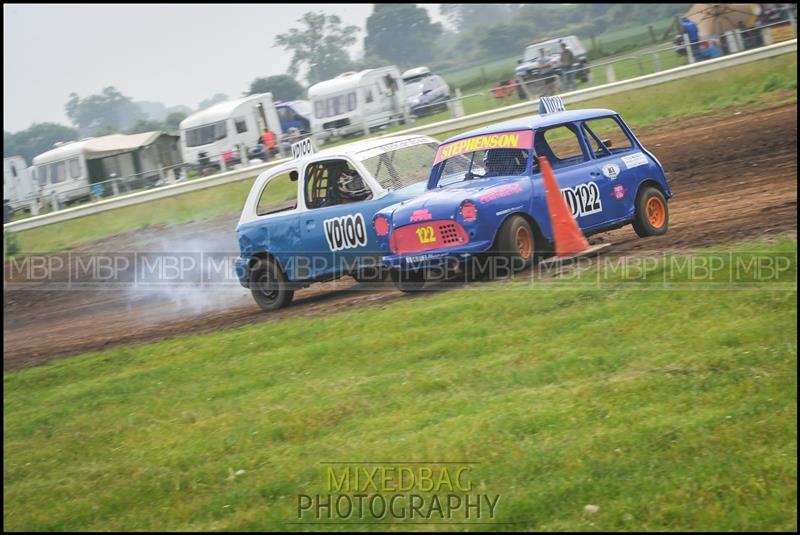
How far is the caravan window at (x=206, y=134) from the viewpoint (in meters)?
33.3

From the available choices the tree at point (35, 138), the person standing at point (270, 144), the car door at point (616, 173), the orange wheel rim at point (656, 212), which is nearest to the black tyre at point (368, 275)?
the car door at point (616, 173)

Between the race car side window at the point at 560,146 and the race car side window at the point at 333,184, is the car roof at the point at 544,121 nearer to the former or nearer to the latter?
the race car side window at the point at 560,146

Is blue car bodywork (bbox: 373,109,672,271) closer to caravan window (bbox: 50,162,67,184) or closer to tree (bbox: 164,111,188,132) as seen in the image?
caravan window (bbox: 50,162,67,184)

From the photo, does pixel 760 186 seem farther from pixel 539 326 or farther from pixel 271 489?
pixel 271 489

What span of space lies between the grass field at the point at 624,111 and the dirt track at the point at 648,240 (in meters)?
1.66

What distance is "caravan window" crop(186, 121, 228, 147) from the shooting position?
3328 centimetres

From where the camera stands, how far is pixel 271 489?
20.7ft

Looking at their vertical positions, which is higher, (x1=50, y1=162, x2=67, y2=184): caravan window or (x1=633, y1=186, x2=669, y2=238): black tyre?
(x1=50, y1=162, x2=67, y2=184): caravan window

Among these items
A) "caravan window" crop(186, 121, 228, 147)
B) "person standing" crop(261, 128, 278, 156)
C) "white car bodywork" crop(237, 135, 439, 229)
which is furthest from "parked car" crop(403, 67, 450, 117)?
"white car bodywork" crop(237, 135, 439, 229)

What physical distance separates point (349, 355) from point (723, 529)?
14.4ft

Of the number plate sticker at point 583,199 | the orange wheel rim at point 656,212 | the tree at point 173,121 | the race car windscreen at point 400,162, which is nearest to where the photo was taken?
the number plate sticker at point 583,199

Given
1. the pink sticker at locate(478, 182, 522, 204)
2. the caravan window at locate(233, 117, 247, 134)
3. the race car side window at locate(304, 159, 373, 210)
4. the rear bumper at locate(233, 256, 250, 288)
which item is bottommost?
the rear bumper at locate(233, 256, 250, 288)

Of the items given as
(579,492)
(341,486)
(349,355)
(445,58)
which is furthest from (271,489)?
(445,58)

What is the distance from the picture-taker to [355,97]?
33719 mm
